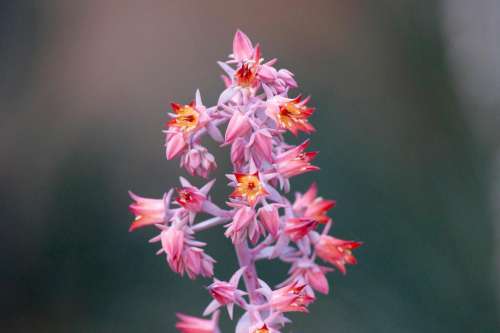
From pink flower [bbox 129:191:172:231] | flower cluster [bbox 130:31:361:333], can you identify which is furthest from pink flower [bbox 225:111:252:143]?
pink flower [bbox 129:191:172:231]

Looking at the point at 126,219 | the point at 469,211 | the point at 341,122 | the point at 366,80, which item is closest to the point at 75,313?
the point at 126,219

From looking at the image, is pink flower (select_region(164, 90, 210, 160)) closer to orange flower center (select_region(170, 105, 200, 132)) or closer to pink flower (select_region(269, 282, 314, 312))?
orange flower center (select_region(170, 105, 200, 132))

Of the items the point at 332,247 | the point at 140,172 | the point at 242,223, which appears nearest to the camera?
the point at 242,223

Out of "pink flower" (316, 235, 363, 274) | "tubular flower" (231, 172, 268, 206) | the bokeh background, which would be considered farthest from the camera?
the bokeh background

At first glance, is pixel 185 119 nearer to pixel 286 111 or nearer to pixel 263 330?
pixel 286 111

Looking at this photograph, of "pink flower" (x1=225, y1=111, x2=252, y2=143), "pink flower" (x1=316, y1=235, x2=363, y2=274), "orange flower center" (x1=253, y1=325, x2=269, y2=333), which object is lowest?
"orange flower center" (x1=253, y1=325, x2=269, y2=333)

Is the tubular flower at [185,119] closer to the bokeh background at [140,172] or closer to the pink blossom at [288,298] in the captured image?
the pink blossom at [288,298]

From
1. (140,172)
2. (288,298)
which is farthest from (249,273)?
(140,172)

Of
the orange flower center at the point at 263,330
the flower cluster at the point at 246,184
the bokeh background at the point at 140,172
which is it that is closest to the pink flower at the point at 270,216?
the flower cluster at the point at 246,184
